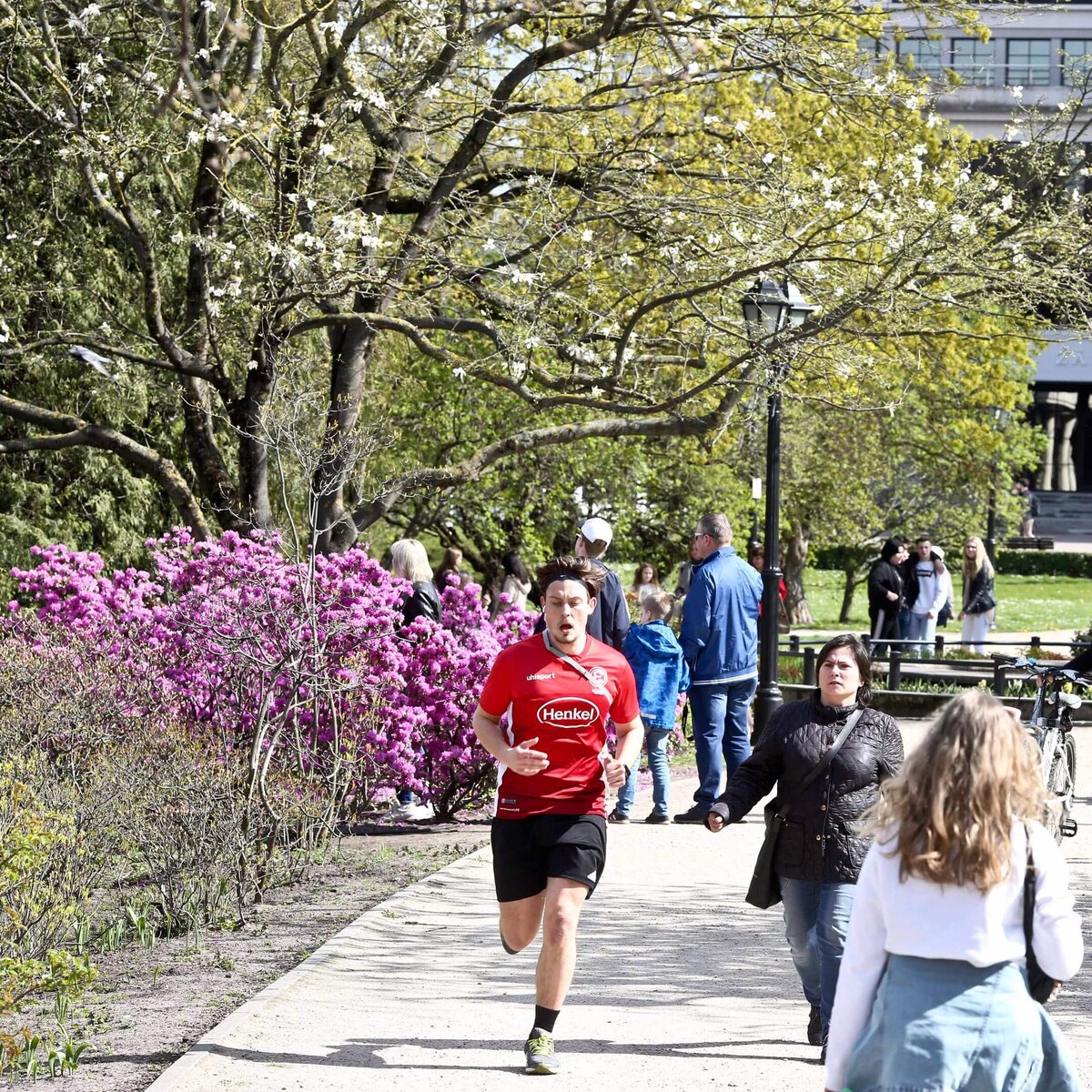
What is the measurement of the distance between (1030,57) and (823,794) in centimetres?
6696

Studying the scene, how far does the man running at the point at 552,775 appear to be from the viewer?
18.6 ft

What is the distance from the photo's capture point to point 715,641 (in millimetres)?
11023

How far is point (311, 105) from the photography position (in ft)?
43.7

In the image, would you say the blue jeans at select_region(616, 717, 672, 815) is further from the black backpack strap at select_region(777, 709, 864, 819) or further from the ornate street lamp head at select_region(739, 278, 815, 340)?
the black backpack strap at select_region(777, 709, 864, 819)

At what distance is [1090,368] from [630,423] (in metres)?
55.9

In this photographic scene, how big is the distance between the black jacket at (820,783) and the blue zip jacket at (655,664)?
563 cm

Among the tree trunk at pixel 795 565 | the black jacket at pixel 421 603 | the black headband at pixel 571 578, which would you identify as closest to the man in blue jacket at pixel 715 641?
the black jacket at pixel 421 603

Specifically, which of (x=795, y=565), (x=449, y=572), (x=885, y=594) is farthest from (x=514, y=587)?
(x=795, y=565)

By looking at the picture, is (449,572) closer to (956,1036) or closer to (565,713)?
(565,713)

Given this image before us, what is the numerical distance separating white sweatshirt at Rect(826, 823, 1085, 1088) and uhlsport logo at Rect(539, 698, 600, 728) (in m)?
2.26

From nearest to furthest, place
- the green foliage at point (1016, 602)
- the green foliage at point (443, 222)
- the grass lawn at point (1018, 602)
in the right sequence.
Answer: the green foliage at point (443, 222)
the green foliage at point (1016, 602)
the grass lawn at point (1018, 602)

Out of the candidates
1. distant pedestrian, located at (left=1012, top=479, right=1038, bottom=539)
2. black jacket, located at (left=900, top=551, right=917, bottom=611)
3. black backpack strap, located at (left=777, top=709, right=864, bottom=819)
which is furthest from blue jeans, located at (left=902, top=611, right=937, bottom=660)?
distant pedestrian, located at (left=1012, top=479, right=1038, bottom=539)

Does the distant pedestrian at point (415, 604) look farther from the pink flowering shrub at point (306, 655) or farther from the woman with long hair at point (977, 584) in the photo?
the woman with long hair at point (977, 584)

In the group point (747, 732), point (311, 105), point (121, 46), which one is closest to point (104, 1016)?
point (747, 732)
